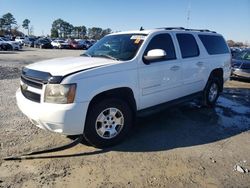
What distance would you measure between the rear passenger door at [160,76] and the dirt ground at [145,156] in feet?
2.22

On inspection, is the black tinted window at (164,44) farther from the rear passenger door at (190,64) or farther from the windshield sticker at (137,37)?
the rear passenger door at (190,64)

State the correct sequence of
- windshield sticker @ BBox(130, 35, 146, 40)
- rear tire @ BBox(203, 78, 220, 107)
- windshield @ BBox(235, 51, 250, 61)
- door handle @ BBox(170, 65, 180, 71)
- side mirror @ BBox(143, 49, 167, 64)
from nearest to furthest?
side mirror @ BBox(143, 49, 167, 64)
windshield sticker @ BBox(130, 35, 146, 40)
door handle @ BBox(170, 65, 180, 71)
rear tire @ BBox(203, 78, 220, 107)
windshield @ BBox(235, 51, 250, 61)

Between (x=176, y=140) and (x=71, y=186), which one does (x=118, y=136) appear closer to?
(x=176, y=140)

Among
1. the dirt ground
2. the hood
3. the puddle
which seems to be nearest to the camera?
the dirt ground

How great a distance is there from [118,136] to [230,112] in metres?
3.71

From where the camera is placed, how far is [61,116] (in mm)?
4043

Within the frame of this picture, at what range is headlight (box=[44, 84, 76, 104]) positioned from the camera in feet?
13.2

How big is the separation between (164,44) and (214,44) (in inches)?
90.7

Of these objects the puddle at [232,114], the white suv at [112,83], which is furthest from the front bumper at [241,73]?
the white suv at [112,83]

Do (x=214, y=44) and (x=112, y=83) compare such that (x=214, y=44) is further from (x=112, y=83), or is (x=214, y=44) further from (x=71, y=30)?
(x=71, y=30)

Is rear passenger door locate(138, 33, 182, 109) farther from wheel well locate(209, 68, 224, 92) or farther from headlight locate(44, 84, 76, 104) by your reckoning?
wheel well locate(209, 68, 224, 92)

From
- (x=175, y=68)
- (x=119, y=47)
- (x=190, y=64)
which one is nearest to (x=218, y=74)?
(x=190, y=64)

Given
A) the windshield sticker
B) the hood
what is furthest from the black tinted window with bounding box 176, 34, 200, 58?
the hood

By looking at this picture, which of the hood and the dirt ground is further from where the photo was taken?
the hood
